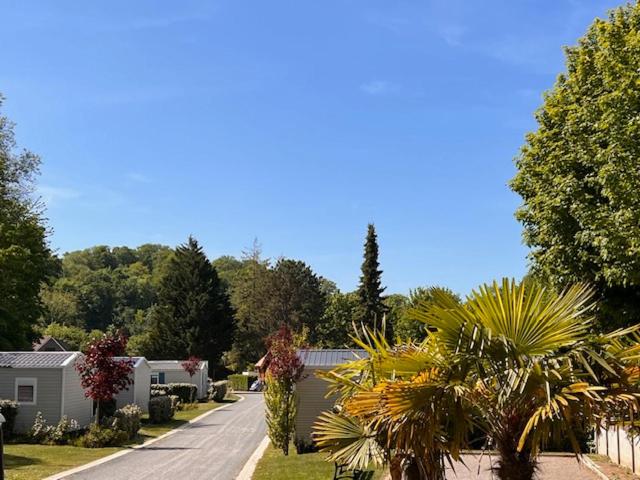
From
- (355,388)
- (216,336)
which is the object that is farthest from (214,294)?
(355,388)

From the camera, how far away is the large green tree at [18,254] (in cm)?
3828

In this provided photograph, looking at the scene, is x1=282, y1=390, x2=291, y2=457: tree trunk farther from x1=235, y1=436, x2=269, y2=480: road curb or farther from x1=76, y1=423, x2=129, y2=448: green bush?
x1=76, y1=423, x2=129, y2=448: green bush

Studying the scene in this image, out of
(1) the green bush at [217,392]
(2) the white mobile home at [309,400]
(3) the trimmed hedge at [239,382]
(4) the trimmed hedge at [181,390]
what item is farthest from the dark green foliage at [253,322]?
(2) the white mobile home at [309,400]

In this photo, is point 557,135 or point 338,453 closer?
point 338,453

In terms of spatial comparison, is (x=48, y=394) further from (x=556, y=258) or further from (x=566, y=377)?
(x=566, y=377)

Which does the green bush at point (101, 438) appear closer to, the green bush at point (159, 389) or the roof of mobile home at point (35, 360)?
the roof of mobile home at point (35, 360)

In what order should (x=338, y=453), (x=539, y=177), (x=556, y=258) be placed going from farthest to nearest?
(x=539, y=177), (x=556, y=258), (x=338, y=453)

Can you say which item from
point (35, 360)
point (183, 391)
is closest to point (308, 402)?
point (35, 360)

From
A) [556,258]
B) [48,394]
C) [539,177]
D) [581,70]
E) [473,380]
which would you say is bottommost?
[48,394]

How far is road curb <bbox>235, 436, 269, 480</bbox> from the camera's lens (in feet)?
57.7

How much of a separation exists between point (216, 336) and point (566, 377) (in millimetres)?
61121

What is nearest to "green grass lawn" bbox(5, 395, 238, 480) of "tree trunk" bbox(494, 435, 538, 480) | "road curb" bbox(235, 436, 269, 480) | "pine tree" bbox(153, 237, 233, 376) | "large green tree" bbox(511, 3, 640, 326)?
"road curb" bbox(235, 436, 269, 480)

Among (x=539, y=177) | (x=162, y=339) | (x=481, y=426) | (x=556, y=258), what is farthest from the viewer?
(x=162, y=339)

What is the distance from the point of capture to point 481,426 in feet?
24.2
